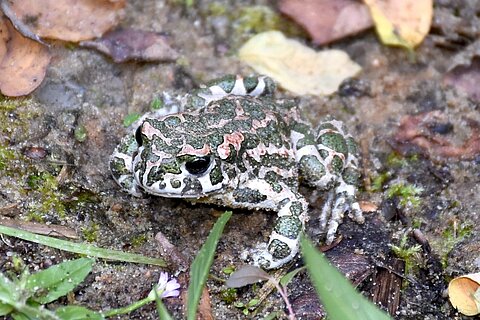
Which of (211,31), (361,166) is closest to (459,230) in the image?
(361,166)

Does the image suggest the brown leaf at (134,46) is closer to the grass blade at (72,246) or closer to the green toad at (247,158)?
the green toad at (247,158)

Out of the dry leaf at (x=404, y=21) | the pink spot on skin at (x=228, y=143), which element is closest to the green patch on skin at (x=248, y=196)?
the pink spot on skin at (x=228, y=143)

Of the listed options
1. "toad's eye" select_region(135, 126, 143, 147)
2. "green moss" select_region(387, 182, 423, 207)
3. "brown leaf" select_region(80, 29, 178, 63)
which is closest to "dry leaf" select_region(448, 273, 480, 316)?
"green moss" select_region(387, 182, 423, 207)

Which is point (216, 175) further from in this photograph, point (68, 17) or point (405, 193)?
point (68, 17)

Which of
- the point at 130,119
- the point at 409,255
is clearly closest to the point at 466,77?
the point at 409,255

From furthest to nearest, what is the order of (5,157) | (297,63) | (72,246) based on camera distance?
(297,63) < (5,157) < (72,246)

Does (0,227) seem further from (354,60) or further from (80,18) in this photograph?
(354,60)

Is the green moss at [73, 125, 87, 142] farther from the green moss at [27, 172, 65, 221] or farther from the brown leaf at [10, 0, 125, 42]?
the brown leaf at [10, 0, 125, 42]
